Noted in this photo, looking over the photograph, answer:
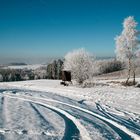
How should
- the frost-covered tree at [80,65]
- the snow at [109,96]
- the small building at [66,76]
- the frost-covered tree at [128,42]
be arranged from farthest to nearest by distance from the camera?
the frost-covered tree at [80,65]
the small building at [66,76]
the frost-covered tree at [128,42]
the snow at [109,96]

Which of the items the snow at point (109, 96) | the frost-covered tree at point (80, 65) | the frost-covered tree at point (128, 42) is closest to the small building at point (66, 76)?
the frost-covered tree at point (80, 65)

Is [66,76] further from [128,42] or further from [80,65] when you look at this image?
[128,42]

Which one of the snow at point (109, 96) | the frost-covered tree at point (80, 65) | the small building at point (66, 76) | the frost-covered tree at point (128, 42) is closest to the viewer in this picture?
the snow at point (109, 96)

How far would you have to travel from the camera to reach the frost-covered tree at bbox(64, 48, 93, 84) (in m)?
47.6

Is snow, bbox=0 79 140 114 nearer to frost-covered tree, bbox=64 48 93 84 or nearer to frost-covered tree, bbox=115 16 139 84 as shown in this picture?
frost-covered tree, bbox=115 16 139 84

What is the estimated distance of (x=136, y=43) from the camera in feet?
143

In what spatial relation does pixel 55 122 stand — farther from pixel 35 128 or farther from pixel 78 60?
Answer: pixel 78 60

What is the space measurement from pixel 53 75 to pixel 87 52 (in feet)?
147

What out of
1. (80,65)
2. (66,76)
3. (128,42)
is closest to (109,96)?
(128,42)

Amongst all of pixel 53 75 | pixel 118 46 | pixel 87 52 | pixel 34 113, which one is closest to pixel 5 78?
pixel 53 75

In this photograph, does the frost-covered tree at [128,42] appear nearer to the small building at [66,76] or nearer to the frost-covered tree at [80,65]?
the frost-covered tree at [80,65]

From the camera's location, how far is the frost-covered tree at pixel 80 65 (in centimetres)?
4756

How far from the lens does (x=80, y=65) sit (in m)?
48.6

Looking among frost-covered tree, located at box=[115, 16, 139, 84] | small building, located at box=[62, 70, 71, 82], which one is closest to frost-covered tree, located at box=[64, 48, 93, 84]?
small building, located at box=[62, 70, 71, 82]
